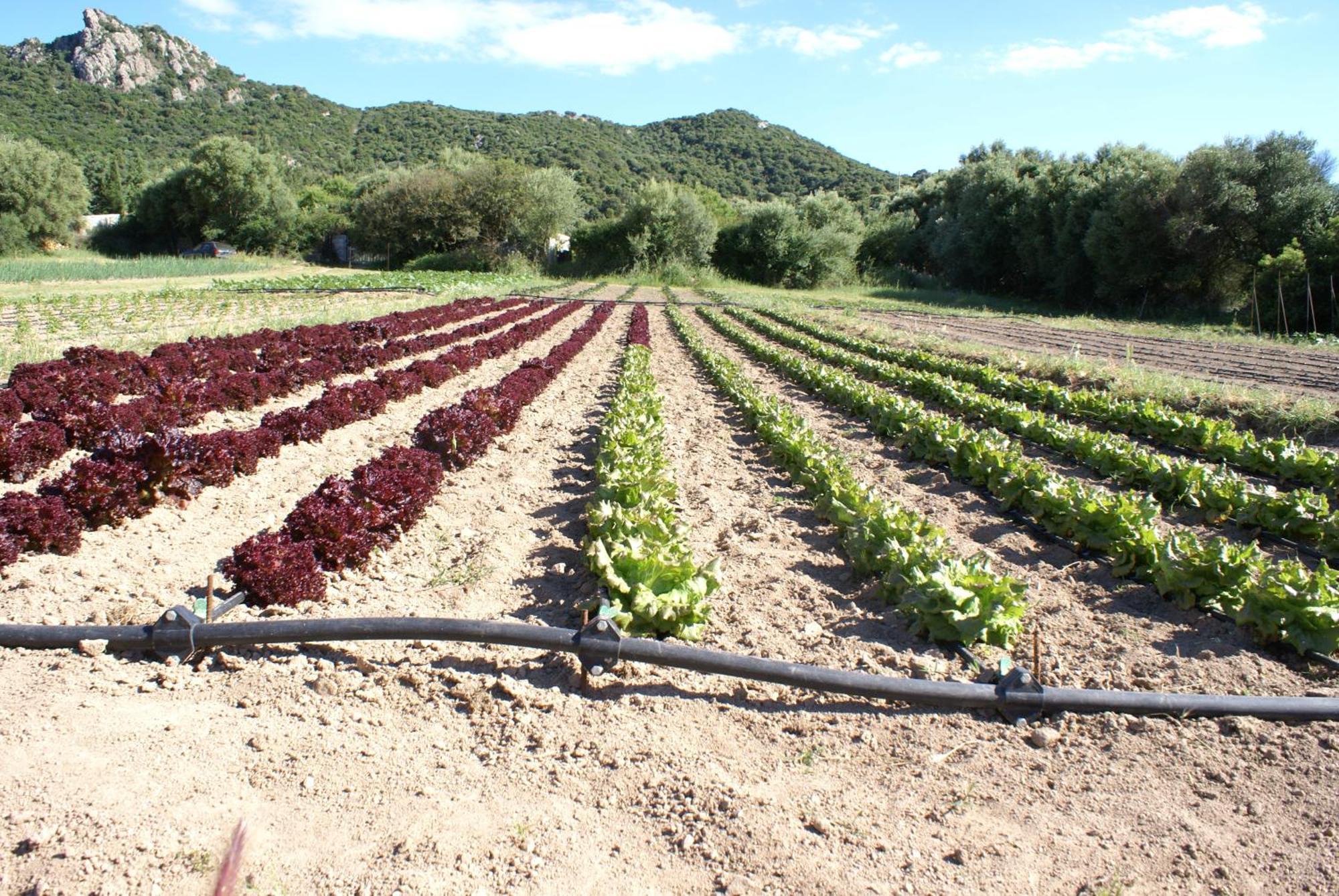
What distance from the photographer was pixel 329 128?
130 meters

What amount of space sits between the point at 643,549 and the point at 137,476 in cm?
428

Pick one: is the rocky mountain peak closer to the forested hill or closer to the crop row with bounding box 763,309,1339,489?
the forested hill

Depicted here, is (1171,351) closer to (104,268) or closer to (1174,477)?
(1174,477)

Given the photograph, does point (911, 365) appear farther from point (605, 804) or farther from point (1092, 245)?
point (1092, 245)

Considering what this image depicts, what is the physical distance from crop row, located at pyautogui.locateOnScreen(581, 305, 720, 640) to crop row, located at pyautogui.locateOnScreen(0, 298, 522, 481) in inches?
158

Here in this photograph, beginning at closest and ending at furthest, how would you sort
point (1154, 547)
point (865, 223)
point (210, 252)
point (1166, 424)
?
point (1154, 547) → point (1166, 424) → point (210, 252) → point (865, 223)

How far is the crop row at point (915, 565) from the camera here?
5109 mm

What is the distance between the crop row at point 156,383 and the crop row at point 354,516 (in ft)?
6.84

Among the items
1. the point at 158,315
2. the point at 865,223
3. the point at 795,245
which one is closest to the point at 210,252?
the point at 795,245

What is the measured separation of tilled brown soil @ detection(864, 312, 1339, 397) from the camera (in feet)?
58.4

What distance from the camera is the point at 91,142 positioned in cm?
10031

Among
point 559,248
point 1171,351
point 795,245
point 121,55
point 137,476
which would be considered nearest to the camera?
point 137,476

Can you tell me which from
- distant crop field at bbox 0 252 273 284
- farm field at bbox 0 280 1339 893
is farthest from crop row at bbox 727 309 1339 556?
distant crop field at bbox 0 252 273 284

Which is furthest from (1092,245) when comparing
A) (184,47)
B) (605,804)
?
(184,47)
